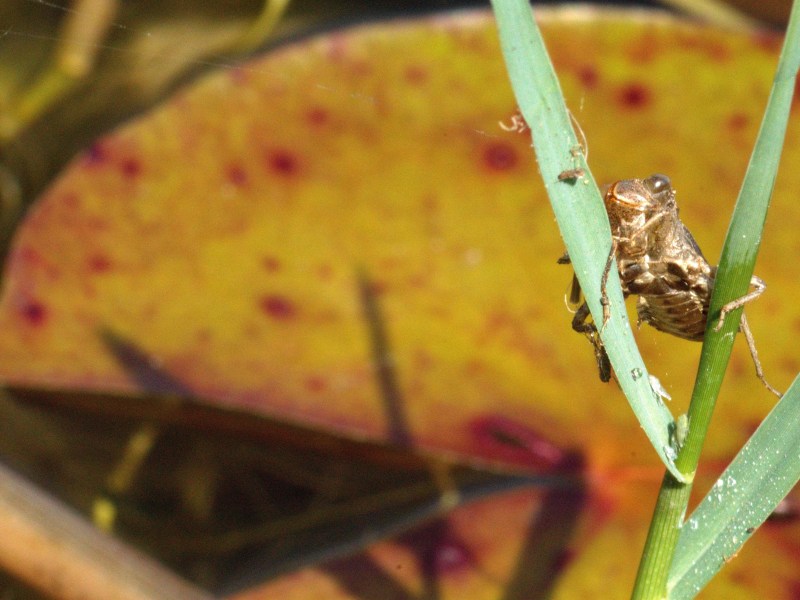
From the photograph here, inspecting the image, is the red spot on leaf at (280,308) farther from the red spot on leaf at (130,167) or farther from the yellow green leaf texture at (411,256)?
the red spot on leaf at (130,167)

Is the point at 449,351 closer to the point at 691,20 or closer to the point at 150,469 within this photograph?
the point at 691,20

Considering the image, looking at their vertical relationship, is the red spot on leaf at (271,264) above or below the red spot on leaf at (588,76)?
below

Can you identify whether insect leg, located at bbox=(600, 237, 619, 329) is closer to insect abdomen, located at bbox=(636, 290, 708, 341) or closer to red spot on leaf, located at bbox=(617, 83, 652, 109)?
insect abdomen, located at bbox=(636, 290, 708, 341)

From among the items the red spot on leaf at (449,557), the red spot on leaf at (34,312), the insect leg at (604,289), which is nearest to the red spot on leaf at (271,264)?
the red spot on leaf at (34,312)

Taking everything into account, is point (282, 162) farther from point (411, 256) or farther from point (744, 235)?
point (744, 235)

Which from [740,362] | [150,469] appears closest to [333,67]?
[740,362]

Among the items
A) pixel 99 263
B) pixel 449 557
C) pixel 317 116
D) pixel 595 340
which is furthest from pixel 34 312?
pixel 595 340
